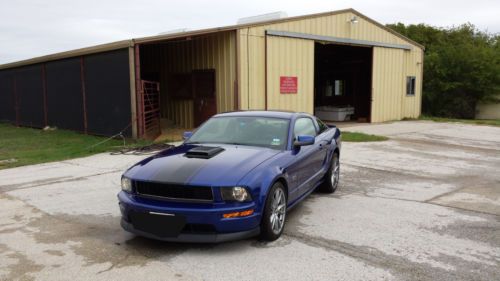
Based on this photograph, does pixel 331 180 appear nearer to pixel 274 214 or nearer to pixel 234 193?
pixel 274 214

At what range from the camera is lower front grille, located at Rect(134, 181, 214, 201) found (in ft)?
14.8

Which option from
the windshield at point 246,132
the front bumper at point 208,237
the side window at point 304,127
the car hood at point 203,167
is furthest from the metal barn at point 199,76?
→ the front bumper at point 208,237

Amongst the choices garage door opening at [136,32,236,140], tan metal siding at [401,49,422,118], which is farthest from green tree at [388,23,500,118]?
garage door opening at [136,32,236,140]

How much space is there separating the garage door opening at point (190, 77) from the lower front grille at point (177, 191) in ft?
31.3

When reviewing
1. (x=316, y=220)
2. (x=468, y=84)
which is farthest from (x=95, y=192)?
(x=468, y=84)

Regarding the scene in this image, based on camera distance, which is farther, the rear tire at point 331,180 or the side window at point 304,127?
the rear tire at point 331,180

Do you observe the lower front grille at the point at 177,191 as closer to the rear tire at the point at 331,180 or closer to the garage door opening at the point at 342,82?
the rear tire at the point at 331,180

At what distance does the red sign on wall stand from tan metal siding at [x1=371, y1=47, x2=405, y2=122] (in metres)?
5.62

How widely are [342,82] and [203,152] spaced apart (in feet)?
71.1

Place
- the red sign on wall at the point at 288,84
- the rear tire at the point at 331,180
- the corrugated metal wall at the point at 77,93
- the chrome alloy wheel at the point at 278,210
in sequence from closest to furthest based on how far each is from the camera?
the chrome alloy wheel at the point at 278,210
the rear tire at the point at 331,180
the corrugated metal wall at the point at 77,93
the red sign on wall at the point at 288,84

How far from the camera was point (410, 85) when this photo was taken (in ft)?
77.7

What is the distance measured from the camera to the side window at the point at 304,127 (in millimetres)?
6325

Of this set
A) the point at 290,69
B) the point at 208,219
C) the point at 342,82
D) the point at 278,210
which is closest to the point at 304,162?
the point at 278,210

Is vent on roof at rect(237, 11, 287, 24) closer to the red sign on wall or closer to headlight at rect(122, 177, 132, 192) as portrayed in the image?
the red sign on wall
